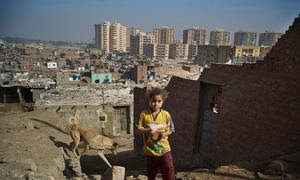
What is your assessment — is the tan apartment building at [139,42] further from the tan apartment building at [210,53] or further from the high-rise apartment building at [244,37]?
the tan apartment building at [210,53]

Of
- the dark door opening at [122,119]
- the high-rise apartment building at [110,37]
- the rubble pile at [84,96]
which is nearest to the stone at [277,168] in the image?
the rubble pile at [84,96]

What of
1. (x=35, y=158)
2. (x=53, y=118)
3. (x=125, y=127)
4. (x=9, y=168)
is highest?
(x=9, y=168)

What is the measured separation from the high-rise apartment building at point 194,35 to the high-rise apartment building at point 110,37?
36416 mm

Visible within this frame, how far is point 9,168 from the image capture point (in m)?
4.54

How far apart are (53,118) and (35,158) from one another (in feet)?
23.2

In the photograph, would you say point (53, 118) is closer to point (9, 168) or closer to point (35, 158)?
point (35, 158)

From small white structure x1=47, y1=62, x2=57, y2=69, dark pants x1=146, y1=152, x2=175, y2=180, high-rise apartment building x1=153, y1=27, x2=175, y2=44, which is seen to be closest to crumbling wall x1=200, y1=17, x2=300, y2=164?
dark pants x1=146, y1=152, x2=175, y2=180

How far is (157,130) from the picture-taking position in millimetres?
3508

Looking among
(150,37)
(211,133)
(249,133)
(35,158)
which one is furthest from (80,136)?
(150,37)

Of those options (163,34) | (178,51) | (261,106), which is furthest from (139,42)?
(261,106)

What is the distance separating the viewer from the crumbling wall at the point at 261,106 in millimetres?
5480

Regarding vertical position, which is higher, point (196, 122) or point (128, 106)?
point (196, 122)

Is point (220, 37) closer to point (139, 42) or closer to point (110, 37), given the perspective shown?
point (139, 42)

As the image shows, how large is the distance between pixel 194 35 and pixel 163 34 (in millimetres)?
17080
